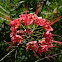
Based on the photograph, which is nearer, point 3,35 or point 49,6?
point 3,35

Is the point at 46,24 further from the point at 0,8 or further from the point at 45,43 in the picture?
the point at 0,8

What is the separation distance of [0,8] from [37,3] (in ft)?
1.78

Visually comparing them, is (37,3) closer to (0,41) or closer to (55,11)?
(55,11)

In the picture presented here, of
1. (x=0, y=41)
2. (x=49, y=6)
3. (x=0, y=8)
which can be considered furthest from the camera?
(x=49, y=6)

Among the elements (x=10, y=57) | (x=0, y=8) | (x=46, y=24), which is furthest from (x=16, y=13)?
(x=10, y=57)

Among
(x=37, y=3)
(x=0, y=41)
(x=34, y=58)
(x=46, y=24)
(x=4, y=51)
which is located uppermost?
(x=37, y=3)

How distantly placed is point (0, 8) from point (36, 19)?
347 mm

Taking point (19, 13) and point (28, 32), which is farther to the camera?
point (19, 13)

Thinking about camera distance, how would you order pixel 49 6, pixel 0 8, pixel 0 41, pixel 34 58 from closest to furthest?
pixel 0 8, pixel 0 41, pixel 34 58, pixel 49 6

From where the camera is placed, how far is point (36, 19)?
3.46 ft

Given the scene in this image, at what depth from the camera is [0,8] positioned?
1021 mm

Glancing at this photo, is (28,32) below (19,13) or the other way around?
below

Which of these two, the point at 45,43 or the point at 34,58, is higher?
the point at 45,43

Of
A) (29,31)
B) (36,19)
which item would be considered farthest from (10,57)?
(36,19)
